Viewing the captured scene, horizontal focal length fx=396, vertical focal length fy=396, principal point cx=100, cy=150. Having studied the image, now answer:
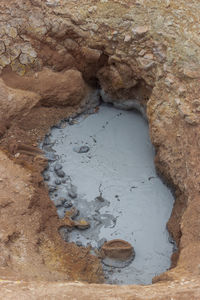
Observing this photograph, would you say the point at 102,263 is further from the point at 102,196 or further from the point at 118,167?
the point at 118,167

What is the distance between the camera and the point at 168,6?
512 cm

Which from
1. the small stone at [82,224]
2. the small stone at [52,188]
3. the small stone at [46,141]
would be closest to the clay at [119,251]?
the small stone at [82,224]

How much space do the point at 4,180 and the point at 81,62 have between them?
229 cm

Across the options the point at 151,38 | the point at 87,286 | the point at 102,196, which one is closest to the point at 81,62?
the point at 151,38

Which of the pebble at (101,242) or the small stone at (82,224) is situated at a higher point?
the small stone at (82,224)

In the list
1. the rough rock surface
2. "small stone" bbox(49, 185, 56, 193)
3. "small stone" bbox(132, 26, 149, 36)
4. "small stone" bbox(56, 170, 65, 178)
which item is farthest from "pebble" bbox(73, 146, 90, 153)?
"small stone" bbox(132, 26, 149, 36)

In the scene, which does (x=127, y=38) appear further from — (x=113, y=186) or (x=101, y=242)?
(x=101, y=242)

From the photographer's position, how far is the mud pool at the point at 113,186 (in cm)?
475

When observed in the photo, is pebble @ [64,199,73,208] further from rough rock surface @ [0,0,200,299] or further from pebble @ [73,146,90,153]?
pebble @ [73,146,90,153]

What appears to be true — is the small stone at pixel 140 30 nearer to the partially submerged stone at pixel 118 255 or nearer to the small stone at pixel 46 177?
the small stone at pixel 46 177

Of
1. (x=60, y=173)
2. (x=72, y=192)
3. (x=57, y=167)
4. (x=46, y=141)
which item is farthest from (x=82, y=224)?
(x=46, y=141)

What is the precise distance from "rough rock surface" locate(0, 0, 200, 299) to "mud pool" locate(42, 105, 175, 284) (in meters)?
0.20

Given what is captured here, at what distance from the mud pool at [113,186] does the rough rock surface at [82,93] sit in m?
0.20

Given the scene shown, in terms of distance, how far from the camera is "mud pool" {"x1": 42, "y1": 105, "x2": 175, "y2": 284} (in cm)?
475
